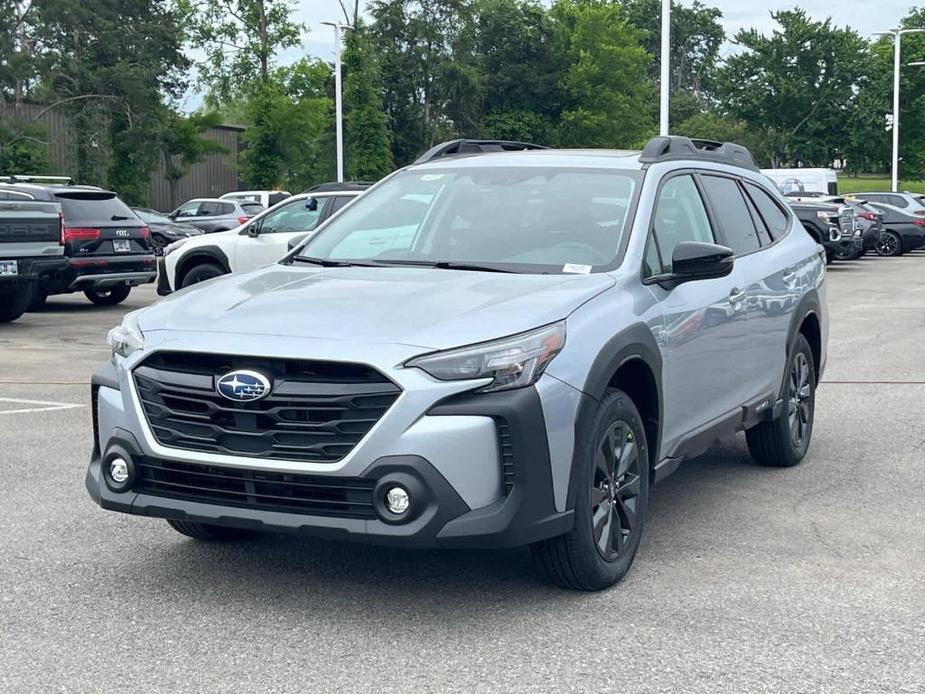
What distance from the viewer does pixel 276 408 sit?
14.7ft

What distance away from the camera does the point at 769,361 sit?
6871 mm

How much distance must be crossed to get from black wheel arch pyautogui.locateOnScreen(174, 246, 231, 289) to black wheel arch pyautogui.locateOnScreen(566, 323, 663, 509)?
12.6 m

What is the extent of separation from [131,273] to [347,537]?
13.8m

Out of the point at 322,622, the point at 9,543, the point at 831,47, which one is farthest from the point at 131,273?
the point at 831,47

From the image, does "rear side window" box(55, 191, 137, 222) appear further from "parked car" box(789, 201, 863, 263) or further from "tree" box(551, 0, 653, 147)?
"tree" box(551, 0, 653, 147)

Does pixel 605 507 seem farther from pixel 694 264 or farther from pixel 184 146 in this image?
pixel 184 146

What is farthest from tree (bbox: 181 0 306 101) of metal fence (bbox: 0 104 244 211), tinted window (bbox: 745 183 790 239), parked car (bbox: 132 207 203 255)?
tinted window (bbox: 745 183 790 239)

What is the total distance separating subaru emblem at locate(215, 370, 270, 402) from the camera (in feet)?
14.7

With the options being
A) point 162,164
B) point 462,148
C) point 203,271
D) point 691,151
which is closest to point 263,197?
point 162,164

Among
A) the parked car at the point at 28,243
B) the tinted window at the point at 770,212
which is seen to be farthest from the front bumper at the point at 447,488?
the parked car at the point at 28,243

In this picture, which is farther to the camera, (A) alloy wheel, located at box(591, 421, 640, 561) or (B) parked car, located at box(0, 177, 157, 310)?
(B) parked car, located at box(0, 177, 157, 310)

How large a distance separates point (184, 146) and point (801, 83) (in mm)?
41622

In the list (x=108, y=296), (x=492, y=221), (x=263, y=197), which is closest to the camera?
(x=492, y=221)

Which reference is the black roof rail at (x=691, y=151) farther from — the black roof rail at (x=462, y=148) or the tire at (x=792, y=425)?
the tire at (x=792, y=425)
